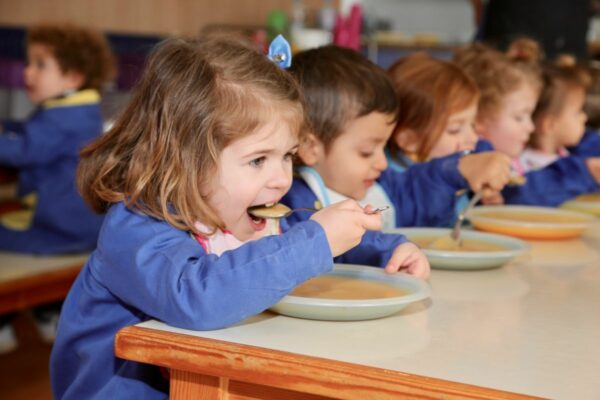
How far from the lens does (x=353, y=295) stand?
1204mm

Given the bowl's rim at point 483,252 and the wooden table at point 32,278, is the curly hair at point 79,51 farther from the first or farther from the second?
the bowl's rim at point 483,252

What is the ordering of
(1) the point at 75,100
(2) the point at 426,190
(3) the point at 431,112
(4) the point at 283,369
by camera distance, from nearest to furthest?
(4) the point at 283,369, (2) the point at 426,190, (3) the point at 431,112, (1) the point at 75,100

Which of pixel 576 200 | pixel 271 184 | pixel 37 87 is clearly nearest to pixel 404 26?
pixel 37 87

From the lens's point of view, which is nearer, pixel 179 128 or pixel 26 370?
pixel 179 128

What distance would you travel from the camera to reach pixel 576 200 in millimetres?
2412

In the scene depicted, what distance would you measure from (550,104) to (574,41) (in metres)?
0.94

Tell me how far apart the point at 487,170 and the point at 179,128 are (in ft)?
2.36

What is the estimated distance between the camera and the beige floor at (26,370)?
2.96 metres

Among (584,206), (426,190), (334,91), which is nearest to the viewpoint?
(334,91)

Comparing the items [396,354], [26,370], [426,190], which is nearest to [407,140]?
[426,190]

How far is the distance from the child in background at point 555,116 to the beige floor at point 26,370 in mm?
1681

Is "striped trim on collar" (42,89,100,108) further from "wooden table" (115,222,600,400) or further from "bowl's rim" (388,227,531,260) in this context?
"wooden table" (115,222,600,400)

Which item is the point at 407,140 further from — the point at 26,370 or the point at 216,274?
the point at 26,370

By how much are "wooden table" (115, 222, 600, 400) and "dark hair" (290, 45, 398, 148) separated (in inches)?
23.3
